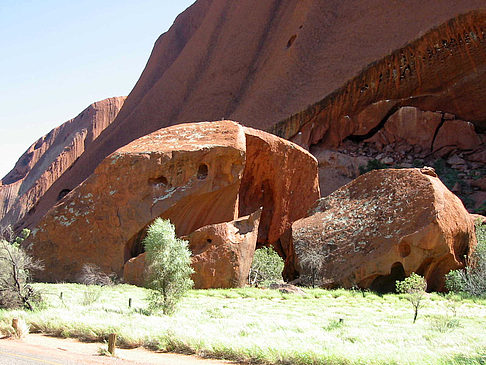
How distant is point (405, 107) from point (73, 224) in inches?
975

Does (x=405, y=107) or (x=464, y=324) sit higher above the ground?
(x=405, y=107)

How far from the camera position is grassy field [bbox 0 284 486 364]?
642cm

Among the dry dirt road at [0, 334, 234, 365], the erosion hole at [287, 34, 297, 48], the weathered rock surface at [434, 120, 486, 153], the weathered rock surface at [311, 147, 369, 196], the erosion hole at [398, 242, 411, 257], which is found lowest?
the dry dirt road at [0, 334, 234, 365]

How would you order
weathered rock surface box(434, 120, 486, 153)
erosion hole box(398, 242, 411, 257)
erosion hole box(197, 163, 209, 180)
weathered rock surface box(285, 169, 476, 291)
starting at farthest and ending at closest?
weathered rock surface box(434, 120, 486, 153), erosion hole box(197, 163, 209, 180), erosion hole box(398, 242, 411, 257), weathered rock surface box(285, 169, 476, 291)

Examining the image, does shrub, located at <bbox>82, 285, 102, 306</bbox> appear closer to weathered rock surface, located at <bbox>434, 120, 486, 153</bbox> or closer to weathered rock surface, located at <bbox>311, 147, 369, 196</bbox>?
weathered rock surface, located at <bbox>311, 147, 369, 196</bbox>

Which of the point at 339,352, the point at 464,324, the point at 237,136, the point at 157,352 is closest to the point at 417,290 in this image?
the point at 464,324

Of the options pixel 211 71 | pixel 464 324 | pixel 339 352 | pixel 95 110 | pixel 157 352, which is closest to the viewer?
pixel 339 352

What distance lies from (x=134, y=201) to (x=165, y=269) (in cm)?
517

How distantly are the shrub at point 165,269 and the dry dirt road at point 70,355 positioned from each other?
3.14 meters

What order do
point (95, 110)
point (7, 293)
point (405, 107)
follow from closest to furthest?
point (7, 293) → point (405, 107) → point (95, 110)

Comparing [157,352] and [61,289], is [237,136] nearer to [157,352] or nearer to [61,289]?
[61,289]

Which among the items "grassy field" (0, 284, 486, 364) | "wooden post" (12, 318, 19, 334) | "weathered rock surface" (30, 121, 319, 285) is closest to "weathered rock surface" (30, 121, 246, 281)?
"weathered rock surface" (30, 121, 319, 285)

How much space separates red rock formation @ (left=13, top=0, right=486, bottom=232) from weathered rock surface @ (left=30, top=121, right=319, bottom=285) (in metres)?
18.8

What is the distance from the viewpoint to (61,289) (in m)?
13.5
